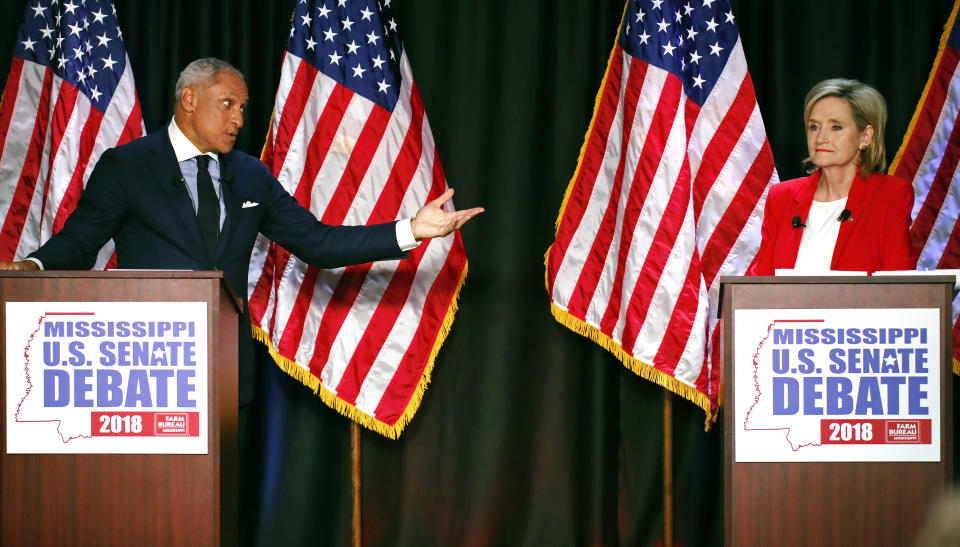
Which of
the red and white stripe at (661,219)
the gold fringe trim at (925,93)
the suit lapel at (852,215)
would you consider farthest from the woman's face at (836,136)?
the gold fringe trim at (925,93)

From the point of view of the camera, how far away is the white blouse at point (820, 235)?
144 inches

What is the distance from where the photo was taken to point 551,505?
14.9 feet

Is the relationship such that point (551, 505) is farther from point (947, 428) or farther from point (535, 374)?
point (947, 428)

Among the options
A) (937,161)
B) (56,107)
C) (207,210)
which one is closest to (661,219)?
(937,161)

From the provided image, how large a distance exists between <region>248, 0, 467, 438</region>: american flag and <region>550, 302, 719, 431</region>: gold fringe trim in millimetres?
454

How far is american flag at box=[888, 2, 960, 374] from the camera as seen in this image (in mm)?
4254

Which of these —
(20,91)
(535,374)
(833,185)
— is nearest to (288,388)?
(535,374)

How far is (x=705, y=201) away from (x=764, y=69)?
79cm

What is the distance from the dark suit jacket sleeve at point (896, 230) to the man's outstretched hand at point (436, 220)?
137cm

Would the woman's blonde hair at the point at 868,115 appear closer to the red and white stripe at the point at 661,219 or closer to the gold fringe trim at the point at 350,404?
the red and white stripe at the point at 661,219

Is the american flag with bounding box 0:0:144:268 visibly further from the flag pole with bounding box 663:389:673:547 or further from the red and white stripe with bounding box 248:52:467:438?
the flag pole with bounding box 663:389:673:547

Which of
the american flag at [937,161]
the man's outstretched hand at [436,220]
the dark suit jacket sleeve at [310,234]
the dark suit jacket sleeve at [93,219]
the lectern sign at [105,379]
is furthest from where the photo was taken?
the american flag at [937,161]

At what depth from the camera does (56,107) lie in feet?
13.8

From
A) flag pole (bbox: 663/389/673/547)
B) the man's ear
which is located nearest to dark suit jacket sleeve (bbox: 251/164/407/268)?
the man's ear
